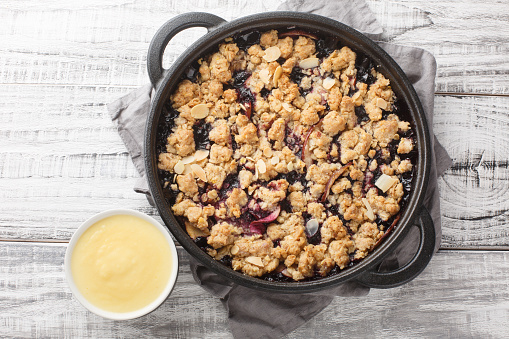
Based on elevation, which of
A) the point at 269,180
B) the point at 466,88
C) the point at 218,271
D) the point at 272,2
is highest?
the point at 272,2

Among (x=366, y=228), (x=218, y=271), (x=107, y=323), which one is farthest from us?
(x=107, y=323)

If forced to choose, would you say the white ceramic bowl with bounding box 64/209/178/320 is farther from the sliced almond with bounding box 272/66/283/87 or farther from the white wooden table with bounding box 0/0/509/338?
the sliced almond with bounding box 272/66/283/87

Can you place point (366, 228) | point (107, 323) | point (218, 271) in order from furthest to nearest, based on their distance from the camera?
1. point (107, 323)
2. point (366, 228)
3. point (218, 271)

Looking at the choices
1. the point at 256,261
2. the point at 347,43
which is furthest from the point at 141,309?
the point at 347,43

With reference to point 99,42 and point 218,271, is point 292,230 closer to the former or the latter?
point 218,271

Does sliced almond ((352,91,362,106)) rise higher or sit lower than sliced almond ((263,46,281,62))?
lower

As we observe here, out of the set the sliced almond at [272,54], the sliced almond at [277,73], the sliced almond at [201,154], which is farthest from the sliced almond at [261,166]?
the sliced almond at [272,54]

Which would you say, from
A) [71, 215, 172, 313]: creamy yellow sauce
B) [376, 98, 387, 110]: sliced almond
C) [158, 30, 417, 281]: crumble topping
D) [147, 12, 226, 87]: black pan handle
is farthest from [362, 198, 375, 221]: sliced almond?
[147, 12, 226, 87]: black pan handle

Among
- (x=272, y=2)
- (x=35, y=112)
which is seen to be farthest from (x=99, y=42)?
(x=272, y=2)
